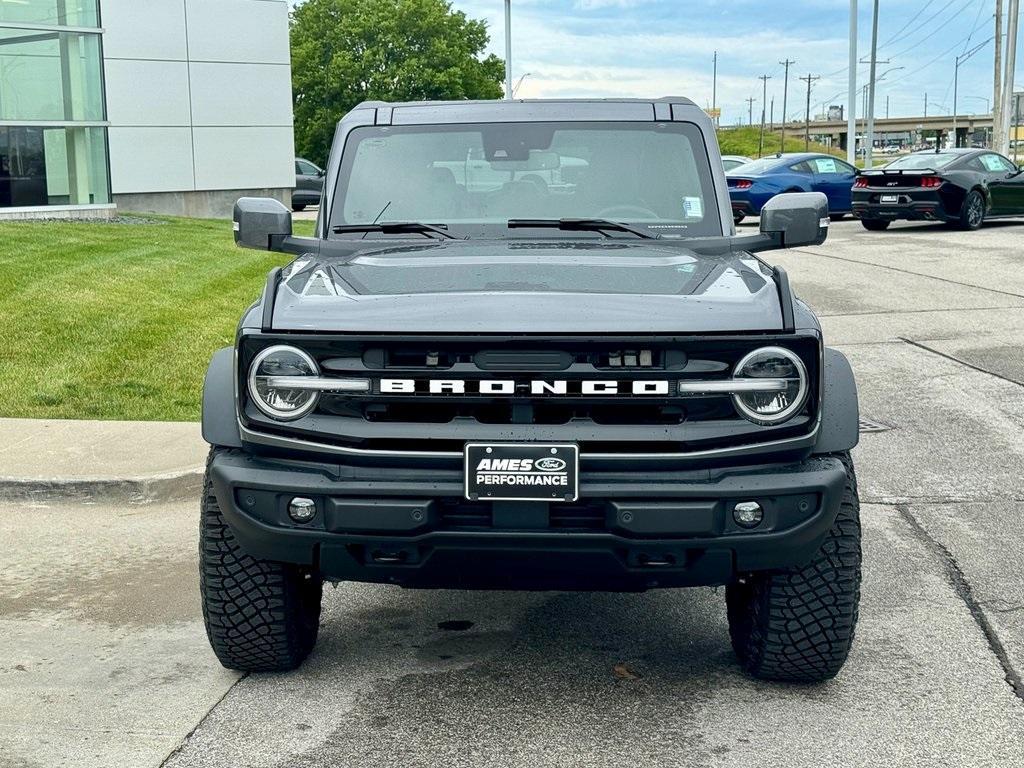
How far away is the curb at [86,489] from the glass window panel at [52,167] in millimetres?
14720

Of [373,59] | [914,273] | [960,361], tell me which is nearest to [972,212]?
[914,273]

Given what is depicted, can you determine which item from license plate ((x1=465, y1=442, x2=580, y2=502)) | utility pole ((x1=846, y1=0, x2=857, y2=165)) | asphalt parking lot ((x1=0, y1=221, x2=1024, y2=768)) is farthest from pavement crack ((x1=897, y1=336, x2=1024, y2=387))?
utility pole ((x1=846, y1=0, x2=857, y2=165))

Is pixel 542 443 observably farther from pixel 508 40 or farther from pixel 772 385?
pixel 508 40

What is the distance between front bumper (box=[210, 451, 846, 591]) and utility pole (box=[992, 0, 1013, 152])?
1746 inches

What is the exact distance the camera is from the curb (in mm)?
6980

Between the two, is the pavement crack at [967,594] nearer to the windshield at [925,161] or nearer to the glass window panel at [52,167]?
the glass window panel at [52,167]

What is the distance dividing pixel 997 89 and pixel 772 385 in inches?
1914

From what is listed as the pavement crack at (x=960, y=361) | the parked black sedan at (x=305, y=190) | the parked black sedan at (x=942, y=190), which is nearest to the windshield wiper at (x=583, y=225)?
the pavement crack at (x=960, y=361)

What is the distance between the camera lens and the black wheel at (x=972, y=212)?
2388 centimetres

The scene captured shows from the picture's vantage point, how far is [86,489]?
699cm

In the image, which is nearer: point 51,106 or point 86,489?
point 86,489

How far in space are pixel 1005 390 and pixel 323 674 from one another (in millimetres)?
6910

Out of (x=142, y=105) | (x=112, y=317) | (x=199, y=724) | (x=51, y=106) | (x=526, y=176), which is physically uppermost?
(x=142, y=105)

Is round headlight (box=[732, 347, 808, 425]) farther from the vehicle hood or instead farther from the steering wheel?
the steering wheel
